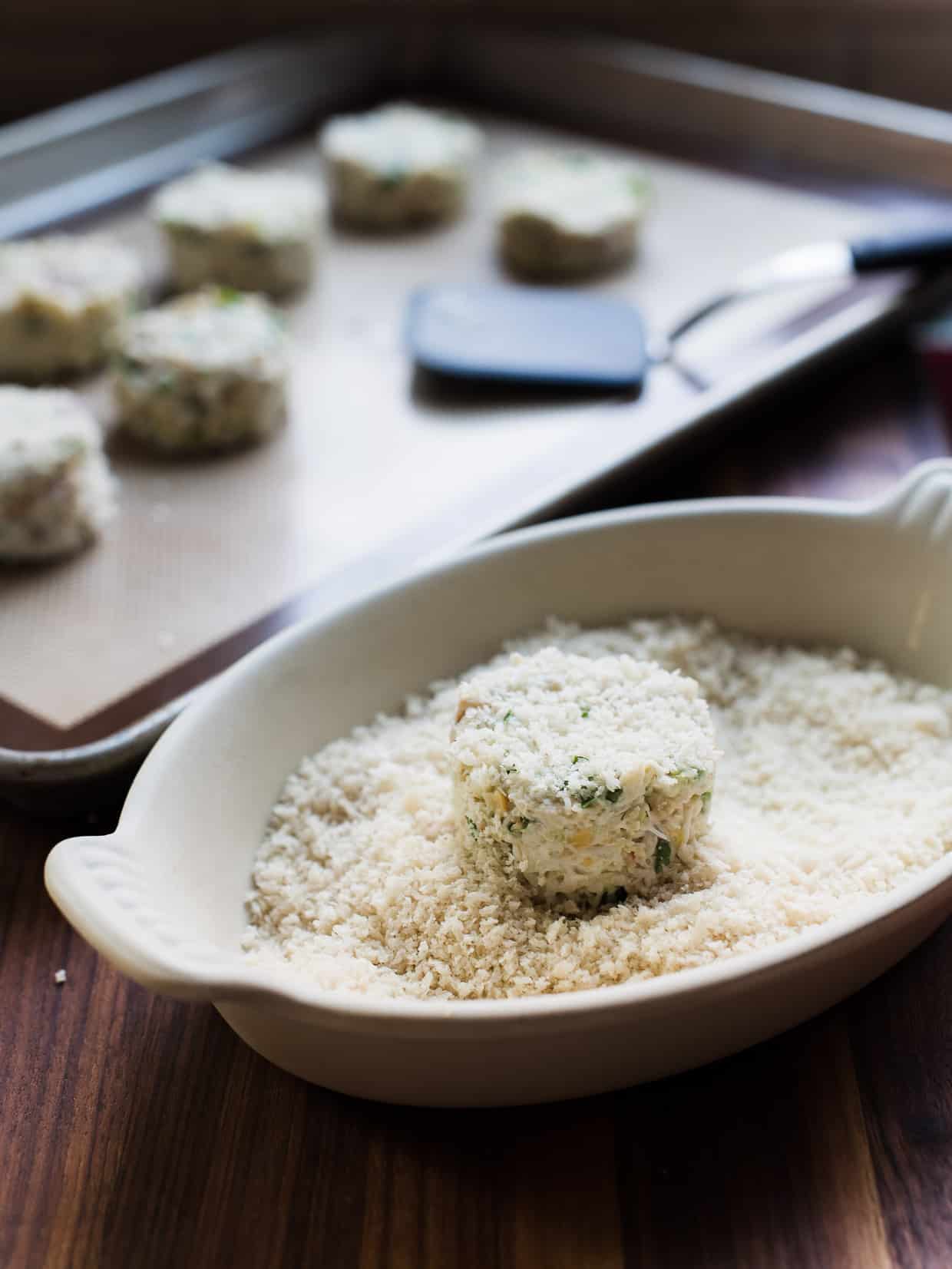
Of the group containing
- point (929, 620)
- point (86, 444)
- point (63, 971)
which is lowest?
point (63, 971)

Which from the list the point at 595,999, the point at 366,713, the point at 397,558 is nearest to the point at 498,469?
the point at 397,558

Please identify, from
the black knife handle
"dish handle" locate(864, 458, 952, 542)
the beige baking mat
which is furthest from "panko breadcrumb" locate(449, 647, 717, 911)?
the black knife handle

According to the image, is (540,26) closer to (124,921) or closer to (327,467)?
(327,467)

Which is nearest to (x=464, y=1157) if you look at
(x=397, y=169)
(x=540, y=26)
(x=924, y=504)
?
(x=924, y=504)

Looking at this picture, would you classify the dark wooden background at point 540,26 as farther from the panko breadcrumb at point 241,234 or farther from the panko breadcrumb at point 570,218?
the panko breadcrumb at point 241,234

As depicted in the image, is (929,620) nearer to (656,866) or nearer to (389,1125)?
(656,866)

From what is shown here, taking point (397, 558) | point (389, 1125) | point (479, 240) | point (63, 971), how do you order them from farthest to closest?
point (479, 240)
point (397, 558)
point (63, 971)
point (389, 1125)
